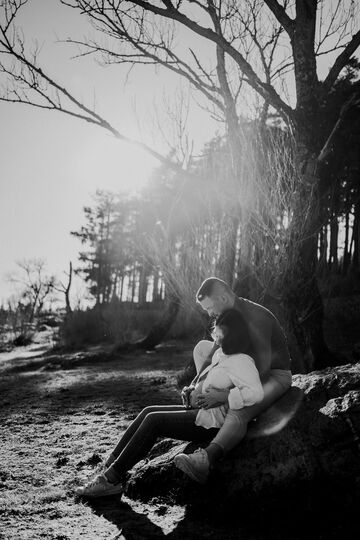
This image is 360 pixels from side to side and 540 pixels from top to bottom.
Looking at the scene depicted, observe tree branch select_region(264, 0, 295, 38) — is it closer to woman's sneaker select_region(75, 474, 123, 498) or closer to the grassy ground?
the grassy ground

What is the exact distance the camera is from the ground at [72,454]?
2.42m

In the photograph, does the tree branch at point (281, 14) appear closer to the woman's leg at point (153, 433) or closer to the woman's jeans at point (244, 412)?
the woman's jeans at point (244, 412)

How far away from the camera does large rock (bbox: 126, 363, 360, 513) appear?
8.19 ft

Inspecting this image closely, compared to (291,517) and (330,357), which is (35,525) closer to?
(291,517)

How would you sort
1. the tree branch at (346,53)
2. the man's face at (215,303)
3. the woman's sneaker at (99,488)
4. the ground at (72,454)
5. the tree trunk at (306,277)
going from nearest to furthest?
the ground at (72,454) < the woman's sneaker at (99,488) < the man's face at (215,303) < the tree branch at (346,53) < the tree trunk at (306,277)

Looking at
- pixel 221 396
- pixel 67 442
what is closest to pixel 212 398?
pixel 221 396

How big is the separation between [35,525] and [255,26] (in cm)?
869

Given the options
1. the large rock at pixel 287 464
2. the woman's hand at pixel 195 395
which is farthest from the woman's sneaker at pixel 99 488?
the woman's hand at pixel 195 395

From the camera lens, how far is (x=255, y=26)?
819 centimetres

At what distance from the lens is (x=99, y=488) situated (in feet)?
9.20

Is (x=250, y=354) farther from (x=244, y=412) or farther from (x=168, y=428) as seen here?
(x=168, y=428)

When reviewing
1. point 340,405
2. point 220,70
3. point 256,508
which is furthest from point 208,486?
point 220,70

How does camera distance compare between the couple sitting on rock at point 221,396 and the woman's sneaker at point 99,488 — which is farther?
the woman's sneaker at point 99,488

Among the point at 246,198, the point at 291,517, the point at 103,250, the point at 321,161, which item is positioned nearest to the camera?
the point at 291,517
